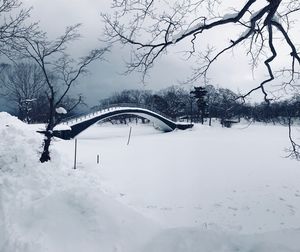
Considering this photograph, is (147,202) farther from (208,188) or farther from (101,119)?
(101,119)

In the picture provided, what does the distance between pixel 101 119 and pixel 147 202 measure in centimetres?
3230

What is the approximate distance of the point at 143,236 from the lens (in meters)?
6.31

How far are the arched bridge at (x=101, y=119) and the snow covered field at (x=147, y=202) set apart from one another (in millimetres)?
12727

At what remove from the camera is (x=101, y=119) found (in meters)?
43.2

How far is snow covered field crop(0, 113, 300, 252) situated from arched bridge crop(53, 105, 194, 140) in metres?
12.7

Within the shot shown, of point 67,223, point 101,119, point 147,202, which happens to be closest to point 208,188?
point 147,202

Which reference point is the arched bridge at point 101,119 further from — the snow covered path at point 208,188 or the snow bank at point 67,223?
the snow bank at point 67,223

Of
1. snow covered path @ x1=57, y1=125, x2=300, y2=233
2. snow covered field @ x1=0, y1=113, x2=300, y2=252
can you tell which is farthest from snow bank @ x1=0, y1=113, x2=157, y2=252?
snow covered path @ x1=57, y1=125, x2=300, y2=233

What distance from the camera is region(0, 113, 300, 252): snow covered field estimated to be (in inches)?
228

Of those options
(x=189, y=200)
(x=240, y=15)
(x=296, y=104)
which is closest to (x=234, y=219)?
(x=189, y=200)

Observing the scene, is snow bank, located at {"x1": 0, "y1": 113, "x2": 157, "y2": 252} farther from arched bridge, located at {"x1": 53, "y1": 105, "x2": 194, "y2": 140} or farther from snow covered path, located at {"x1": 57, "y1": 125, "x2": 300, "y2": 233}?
arched bridge, located at {"x1": 53, "y1": 105, "x2": 194, "y2": 140}

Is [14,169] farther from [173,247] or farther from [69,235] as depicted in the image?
[173,247]

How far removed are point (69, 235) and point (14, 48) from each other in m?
7.53

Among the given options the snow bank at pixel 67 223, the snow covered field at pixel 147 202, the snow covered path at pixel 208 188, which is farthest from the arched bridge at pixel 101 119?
the snow bank at pixel 67 223
